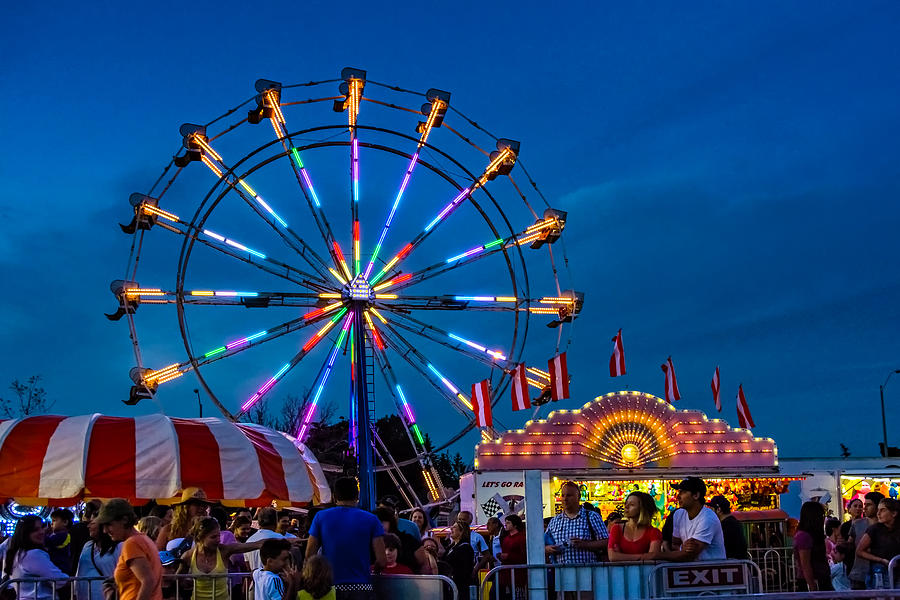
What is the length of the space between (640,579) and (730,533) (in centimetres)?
→ 171

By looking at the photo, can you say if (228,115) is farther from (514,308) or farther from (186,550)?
(186,550)

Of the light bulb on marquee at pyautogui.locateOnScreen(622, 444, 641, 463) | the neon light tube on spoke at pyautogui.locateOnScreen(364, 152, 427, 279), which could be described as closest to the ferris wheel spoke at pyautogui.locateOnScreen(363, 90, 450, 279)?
the neon light tube on spoke at pyautogui.locateOnScreen(364, 152, 427, 279)

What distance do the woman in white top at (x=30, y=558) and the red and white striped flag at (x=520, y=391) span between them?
16.2 meters

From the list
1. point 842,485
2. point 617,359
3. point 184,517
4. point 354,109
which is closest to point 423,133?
point 354,109

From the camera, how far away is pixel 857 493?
2381 centimetres

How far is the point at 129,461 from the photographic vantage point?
13.8 meters

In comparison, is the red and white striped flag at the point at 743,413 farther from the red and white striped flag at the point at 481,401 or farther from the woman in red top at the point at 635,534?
the woman in red top at the point at 635,534

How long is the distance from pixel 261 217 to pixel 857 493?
14.1m

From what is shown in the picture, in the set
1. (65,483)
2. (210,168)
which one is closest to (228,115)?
(210,168)

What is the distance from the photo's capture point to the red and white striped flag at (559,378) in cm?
2409

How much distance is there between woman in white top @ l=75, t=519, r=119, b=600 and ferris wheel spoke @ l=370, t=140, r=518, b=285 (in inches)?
628

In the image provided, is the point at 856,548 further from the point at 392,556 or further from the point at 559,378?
the point at 559,378

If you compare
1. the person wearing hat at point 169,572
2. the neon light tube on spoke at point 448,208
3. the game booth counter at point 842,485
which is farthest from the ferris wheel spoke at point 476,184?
the person wearing hat at point 169,572

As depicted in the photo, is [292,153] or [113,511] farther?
[292,153]
